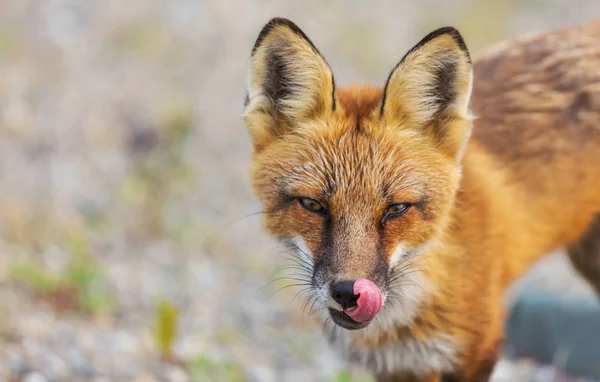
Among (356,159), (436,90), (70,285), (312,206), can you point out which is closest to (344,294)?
(312,206)

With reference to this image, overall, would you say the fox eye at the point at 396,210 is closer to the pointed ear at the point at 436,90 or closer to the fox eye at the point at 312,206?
the fox eye at the point at 312,206

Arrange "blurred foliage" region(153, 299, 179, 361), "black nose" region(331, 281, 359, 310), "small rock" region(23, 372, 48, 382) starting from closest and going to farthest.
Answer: "black nose" region(331, 281, 359, 310)
"small rock" region(23, 372, 48, 382)
"blurred foliage" region(153, 299, 179, 361)

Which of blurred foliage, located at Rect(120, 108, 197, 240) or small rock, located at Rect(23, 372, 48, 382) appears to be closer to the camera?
small rock, located at Rect(23, 372, 48, 382)

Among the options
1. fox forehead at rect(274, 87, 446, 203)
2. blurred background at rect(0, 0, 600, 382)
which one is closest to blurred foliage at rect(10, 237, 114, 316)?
blurred background at rect(0, 0, 600, 382)

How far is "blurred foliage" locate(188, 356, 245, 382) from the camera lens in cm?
453

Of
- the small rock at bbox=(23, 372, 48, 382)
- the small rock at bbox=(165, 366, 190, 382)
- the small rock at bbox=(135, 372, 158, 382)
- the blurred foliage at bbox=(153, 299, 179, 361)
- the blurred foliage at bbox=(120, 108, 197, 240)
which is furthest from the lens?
Answer: the blurred foliage at bbox=(120, 108, 197, 240)

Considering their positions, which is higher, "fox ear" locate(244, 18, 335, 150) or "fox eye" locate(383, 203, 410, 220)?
"fox ear" locate(244, 18, 335, 150)

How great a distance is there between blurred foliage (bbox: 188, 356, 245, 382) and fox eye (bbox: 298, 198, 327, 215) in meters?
1.76

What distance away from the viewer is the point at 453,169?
11.0ft

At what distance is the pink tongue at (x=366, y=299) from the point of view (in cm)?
286

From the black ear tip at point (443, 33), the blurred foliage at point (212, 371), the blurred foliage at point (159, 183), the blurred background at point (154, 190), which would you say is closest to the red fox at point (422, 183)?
the black ear tip at point (443, 33)

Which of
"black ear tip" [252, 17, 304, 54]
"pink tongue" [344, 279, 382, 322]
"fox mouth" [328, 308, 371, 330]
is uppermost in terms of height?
"black ear tip" [252, 17, 304, 54]

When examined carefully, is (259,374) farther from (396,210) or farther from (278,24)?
(278,24)

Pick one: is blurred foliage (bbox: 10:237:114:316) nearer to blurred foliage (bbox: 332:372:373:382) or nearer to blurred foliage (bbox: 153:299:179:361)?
blurred foliage (bbox: 153:299:179:361)
